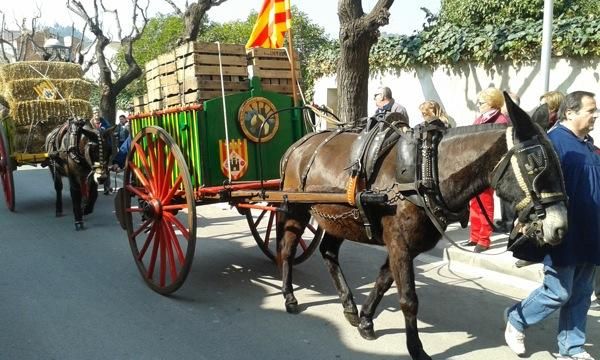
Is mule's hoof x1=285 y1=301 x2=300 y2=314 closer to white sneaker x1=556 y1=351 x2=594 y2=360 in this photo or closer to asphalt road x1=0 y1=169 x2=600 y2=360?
asphalt road x1=0 y1=169 x2=600 y2=360

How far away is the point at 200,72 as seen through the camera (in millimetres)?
5102

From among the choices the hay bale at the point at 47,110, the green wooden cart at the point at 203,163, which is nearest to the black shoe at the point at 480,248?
the green wooden cart at the point at 203,163

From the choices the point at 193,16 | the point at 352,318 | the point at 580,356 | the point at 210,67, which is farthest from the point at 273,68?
the point at 193,16

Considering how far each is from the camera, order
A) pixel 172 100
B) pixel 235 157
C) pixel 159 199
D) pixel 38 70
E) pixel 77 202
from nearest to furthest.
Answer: pixel 235 157, pixel 159 199, pixel 172 100, pixel 77 202, pixel 38 70

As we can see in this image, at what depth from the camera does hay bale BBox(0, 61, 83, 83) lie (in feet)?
34.1

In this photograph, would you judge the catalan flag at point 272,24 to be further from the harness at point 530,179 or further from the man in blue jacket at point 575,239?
the harness at point 530,179

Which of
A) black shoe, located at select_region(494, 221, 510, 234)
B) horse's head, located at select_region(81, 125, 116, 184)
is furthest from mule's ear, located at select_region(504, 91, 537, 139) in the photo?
horse's head, located at select_region(81, 125, 116, 184)

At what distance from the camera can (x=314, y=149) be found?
4.67 meters

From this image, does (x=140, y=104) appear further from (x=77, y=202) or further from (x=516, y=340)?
(x=516, y=340)

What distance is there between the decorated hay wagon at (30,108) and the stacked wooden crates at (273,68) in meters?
5.70

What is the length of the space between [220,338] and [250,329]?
270 millimetres

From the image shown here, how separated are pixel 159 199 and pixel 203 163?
25.9 inches

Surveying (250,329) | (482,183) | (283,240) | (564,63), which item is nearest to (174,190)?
(283,240)

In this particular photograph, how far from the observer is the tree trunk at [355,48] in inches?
327
